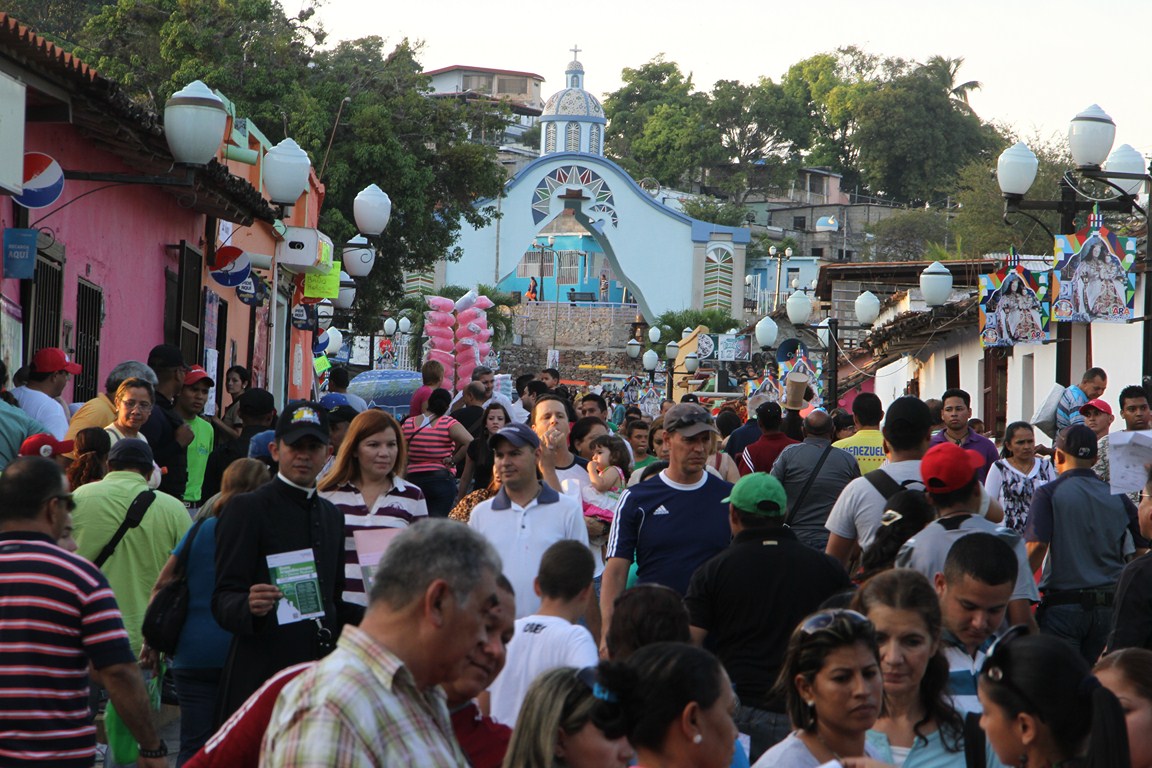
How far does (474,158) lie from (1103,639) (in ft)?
82.2

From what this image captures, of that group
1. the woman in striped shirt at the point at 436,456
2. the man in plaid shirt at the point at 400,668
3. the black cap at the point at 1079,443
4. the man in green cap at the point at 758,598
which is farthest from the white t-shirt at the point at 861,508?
the woman in striped shirt at the point at 436,456

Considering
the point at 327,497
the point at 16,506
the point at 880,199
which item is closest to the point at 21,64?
the point at 327,497

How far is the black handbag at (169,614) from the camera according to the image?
21.3 ft

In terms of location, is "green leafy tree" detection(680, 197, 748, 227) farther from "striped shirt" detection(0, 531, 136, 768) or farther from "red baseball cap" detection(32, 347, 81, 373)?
"striped shirt" detection(0, 531, 136, 768)

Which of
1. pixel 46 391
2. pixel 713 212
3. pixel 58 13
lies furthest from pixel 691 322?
pixel 46 391

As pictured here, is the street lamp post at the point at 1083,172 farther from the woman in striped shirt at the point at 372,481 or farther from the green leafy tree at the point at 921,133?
the green leafy tree at the point at 921,133

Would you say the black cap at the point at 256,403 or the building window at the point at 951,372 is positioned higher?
the building window at the point at 951,372

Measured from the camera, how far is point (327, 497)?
7137mm

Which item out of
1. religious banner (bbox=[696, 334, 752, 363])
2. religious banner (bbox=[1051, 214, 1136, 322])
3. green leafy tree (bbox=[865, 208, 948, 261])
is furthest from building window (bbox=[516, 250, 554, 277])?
religious banner (bbox=[1051, 214, 1136, 322])

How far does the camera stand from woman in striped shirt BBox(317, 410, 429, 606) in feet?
23.3

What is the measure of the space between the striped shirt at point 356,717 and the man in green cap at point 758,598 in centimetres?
322

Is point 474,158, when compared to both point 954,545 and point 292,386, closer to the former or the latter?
point 292,386

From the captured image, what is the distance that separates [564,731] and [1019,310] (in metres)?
13.1

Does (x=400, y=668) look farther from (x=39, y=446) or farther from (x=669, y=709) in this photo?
(x=39, y=446)
